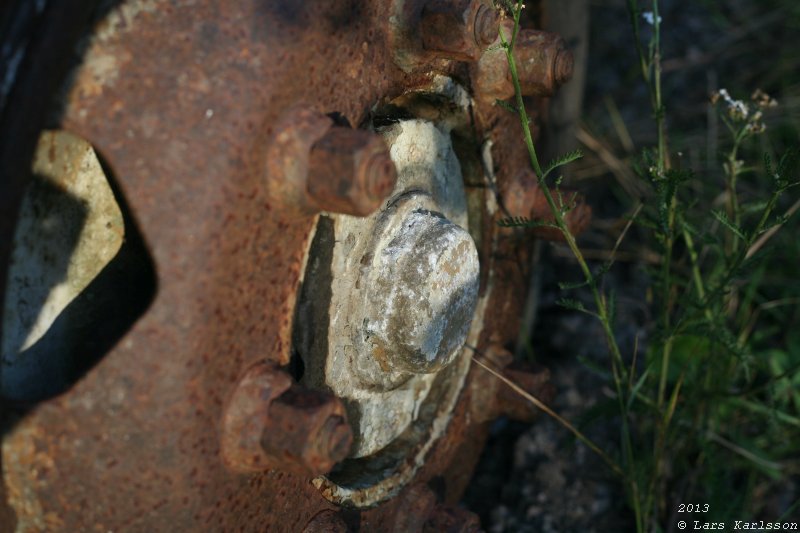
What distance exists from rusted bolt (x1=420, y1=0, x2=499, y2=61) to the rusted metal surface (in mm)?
201

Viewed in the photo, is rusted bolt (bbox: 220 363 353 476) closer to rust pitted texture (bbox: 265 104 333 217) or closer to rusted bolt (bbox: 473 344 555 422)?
rust pitted texture (bbox: 265 104 333 217)

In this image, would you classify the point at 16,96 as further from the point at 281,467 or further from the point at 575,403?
the point at 575,403

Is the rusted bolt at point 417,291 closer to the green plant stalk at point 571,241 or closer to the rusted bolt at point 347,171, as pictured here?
the green plant stalk at point 571,241

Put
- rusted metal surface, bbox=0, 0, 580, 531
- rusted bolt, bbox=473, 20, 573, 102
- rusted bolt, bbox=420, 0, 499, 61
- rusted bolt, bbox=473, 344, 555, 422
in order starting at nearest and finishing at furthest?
1. rusted metal surface, bbox=0, 0, 580, 531
2. rusted bolt, bbox=420, 0, 499, 61
3. rusted bolt, bbox=473, 20, 573, 102
4. rusted bolt, bbox=473, 344, 555, 422

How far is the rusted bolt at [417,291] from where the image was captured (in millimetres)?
1480

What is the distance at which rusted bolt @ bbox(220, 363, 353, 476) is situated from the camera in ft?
3.78

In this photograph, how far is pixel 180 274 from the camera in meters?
1.09

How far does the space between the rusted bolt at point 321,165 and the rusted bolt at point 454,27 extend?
0.27 meters

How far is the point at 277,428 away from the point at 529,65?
0.83 m

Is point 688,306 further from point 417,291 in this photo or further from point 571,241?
point 417,291

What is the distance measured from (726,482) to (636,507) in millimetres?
394

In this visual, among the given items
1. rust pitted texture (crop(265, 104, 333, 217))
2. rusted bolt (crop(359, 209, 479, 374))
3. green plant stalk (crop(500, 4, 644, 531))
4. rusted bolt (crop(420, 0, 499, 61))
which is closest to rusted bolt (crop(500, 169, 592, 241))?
green plant stalk (crop(500, 4, 644, 531))

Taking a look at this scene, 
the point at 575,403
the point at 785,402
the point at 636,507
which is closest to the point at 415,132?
the point at 636,507

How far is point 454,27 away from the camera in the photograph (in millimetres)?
1354
